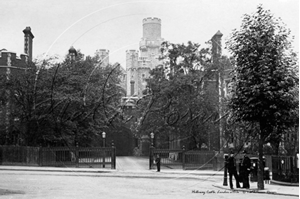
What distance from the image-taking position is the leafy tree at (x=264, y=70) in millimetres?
14570

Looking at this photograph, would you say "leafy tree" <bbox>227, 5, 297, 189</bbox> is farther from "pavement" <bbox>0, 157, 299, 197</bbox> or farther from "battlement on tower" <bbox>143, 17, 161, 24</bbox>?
"battlement on tower" <bbox>143, 17, 161, 24</bbox>

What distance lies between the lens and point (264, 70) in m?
14.8

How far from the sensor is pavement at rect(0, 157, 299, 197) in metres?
16.6

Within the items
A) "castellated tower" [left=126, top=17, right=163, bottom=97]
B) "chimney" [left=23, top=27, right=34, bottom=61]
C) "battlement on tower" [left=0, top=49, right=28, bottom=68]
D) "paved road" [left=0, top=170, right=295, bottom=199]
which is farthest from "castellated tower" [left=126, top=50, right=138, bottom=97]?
"battlement on tower" [left=0, top=49, right=28, bottom=68]

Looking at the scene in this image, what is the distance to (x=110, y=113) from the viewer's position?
24.3 m

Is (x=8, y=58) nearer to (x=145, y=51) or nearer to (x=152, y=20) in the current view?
(x=152, y=20)

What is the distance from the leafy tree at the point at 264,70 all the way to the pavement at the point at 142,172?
8.04 ft

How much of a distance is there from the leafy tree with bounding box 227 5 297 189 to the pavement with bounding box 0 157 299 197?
2451mm

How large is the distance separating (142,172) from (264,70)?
1465cm

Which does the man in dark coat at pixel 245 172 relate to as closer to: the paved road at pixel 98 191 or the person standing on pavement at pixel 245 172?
the person standing on pavement at pixel 245 172

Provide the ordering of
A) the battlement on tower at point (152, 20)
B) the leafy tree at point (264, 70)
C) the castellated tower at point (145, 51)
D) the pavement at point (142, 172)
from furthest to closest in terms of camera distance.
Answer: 1. the pavement at point (142, 172)
2. the leafy tree at point (264, 70)
3. the castellated tower at point (145, 51)
4. the battlement on tower at point (152, 20)

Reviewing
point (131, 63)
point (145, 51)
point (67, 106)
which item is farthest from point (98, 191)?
point (67, 106)

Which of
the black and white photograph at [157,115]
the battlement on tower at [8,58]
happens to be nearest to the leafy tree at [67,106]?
the black and white photograph at [157,115]

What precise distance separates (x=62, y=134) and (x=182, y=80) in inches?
327
